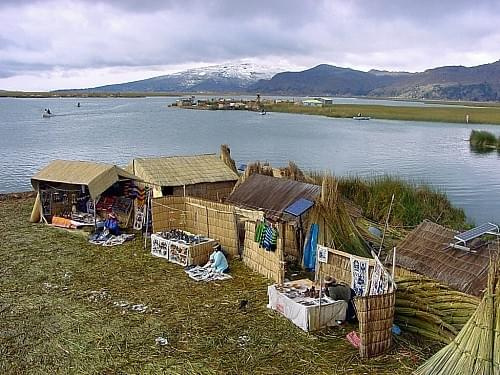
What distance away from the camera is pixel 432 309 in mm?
7465

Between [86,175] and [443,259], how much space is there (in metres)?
9.03

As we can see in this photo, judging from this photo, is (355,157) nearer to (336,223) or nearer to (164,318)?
(336,223)

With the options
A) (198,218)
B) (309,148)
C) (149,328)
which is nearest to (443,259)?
(149,328)

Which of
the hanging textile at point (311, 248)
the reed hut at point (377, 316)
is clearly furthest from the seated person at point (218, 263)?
the reed hut at point (377, 316)

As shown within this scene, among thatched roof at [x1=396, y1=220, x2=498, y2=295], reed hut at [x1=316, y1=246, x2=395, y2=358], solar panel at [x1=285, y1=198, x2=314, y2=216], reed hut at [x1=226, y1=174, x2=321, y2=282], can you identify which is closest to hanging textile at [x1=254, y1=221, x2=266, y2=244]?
reed hut at [x1=226, y1=174, x2=321, y2=282]

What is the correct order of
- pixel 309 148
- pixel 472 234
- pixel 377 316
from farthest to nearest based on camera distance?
pixel 309 148, pixel 472 234, pixel 377 316

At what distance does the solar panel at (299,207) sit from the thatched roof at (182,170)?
4326mm

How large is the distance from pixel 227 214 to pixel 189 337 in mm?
4176

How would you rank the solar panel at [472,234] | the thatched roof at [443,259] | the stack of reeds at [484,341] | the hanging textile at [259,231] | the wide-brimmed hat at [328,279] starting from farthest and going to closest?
1. the hanging textile at [259,231]
2. the wide-brimmed hat at [328,279]
3. the solar panel at [472,234]
4. the thatched roof at [443,259]
5. the stack of reeds at [484,341]

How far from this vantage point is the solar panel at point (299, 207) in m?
10.4

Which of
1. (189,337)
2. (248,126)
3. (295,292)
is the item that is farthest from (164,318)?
(248,126)

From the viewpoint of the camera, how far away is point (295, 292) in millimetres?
8211

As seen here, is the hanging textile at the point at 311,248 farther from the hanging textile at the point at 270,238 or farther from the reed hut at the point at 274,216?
the hanging textile at the point at 270,238

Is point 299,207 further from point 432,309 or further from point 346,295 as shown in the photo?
point 432,309
